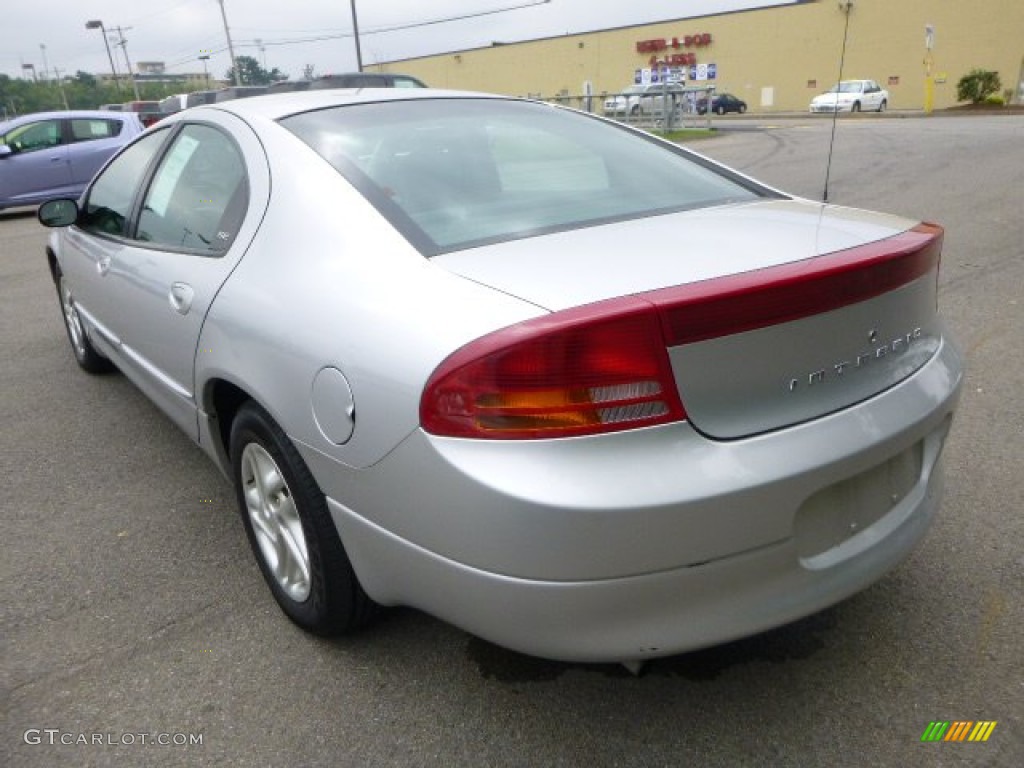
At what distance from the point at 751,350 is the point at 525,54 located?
225 feet

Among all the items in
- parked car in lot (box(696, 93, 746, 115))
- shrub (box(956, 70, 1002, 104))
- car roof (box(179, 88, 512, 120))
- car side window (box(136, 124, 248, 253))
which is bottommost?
parked car in lot (box(696, 93, 746, 115))

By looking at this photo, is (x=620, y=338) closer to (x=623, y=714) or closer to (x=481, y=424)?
(x=481, y=424)

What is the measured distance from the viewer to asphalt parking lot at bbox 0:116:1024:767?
1.96 meters

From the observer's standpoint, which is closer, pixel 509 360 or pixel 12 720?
pixel 509 360

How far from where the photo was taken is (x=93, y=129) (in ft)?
43.0

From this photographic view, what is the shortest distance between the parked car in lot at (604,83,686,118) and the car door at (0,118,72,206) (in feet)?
52.6

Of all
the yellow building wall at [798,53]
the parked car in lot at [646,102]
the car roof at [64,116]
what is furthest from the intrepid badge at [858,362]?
the yellow building wall at [798,53]

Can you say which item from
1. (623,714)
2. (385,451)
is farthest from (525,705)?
(385,451)

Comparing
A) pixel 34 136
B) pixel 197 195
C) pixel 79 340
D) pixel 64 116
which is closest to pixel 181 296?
pixel 197 195

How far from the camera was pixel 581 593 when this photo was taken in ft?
5.36

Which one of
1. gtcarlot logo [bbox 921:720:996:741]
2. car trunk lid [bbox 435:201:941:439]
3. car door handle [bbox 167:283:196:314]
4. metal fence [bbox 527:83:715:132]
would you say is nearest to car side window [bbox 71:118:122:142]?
metal fence [bbox 527:83:715:132]

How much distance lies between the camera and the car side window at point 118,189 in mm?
3418

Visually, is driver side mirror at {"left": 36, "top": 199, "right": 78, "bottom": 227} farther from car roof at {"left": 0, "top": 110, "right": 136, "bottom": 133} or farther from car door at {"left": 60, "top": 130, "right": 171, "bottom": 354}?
car roof at {"left": 0, "top": 110, "right": 136, "bottom": 133}
